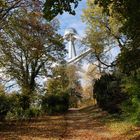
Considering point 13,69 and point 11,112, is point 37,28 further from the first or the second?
point 13,69

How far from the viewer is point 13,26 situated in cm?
2728

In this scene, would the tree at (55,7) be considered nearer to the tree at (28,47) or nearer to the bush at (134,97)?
the bush at (134,97)

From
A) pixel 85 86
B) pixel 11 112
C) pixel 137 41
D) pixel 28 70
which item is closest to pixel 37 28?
pixel 11 112

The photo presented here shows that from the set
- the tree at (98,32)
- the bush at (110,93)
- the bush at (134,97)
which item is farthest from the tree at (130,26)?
the tree at (98,32)

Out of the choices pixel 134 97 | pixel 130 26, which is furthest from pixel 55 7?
pixel 134 97

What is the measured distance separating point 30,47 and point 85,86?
68.5 meters

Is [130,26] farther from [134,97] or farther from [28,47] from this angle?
[28,47]

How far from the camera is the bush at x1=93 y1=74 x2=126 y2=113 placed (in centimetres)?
2958

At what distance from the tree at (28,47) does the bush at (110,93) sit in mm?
5903

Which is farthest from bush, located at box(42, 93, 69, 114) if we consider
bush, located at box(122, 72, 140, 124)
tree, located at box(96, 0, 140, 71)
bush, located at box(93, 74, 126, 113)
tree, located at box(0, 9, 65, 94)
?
tree, located at box(96, 0, 140, 71)

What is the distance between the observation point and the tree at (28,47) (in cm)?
2791

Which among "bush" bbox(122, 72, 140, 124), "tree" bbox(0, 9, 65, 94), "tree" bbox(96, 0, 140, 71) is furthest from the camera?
"tree" bbox(0, 9, 65, 94)

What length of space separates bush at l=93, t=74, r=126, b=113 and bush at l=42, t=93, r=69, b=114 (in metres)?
9.01

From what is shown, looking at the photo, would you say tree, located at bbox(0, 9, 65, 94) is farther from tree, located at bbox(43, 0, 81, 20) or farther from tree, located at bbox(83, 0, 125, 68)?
tree, located at bbox(43, 0, 81, 20)
